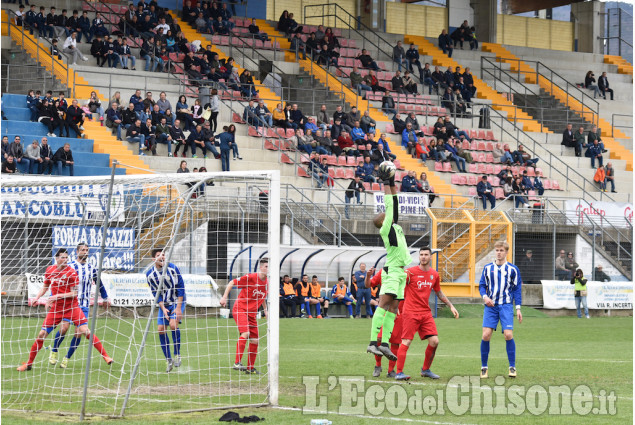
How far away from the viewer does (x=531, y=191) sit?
37.6m

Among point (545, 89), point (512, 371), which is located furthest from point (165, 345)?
point (545, 89)

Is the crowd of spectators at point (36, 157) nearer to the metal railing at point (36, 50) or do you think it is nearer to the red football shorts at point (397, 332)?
the metal railing at point (36, 50)

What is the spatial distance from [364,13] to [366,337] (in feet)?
99.2

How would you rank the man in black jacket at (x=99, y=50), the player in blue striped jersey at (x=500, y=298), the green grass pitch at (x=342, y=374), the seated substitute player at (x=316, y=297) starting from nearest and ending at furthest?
the green grass pitch at (x=342, y=374)
the player in blue striped jersey at (x=500, y=298)
the seated substitute player at (x=316, y=297)
the man in black jacket at (x=99, y=50)

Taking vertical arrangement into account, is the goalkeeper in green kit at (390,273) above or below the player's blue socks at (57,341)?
above

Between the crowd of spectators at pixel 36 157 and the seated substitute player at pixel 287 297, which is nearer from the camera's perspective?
the crowd of spectators at pixel 36 157

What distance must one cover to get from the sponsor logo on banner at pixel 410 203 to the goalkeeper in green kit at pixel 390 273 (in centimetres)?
1789

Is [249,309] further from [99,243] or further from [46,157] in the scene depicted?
[46,157]

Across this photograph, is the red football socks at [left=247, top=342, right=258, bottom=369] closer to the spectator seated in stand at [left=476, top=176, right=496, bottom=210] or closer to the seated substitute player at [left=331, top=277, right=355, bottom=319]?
the seated substitute player at [left=331, top=277, right=355, bottom=319]

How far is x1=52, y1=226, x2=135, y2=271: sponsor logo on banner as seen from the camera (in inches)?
581

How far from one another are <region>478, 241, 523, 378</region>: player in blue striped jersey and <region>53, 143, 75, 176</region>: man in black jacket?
17.6m

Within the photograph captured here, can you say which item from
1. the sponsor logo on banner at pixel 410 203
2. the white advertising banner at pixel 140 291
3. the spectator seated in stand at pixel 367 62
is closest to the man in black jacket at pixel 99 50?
the sponsor logo on banner at pixel 410 203

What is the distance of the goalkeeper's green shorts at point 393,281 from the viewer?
518 inches

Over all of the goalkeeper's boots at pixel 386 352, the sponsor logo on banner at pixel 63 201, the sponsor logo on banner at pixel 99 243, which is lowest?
the goalkeeper's boots at pixel 386 352
